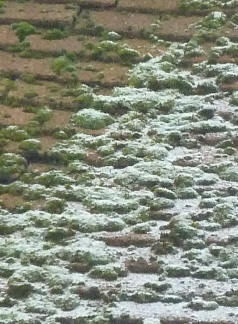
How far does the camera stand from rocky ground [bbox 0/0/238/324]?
321cm

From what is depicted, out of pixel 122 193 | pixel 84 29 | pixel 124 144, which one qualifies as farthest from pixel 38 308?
pixel 84 29

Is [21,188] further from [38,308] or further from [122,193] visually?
[38,308]

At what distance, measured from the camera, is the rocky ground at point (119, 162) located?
3211 millimetres

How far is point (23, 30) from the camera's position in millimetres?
4676

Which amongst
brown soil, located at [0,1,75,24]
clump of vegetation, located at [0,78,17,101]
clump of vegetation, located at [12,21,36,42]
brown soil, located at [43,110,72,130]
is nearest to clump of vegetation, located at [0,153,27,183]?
brown soil, located at [43,110,72,130]

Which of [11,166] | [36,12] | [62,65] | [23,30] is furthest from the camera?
[36,12]

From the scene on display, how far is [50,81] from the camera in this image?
4.37 metres

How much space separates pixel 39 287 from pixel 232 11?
6.50ft

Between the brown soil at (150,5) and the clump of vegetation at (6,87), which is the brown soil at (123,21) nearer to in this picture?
the brown soil at (150,5)

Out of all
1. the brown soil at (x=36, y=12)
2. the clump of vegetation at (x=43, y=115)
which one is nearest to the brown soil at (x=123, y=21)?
the brown soil at (x=36, y=12)

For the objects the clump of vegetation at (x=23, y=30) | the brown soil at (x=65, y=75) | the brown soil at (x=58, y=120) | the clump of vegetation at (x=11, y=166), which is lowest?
the clump of vegetation at (x=11, y=166)

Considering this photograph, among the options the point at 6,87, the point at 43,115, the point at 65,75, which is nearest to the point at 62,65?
the point at 65,75

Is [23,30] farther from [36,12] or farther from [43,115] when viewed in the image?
[43,115]

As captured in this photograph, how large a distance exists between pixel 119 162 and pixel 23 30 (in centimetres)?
110
